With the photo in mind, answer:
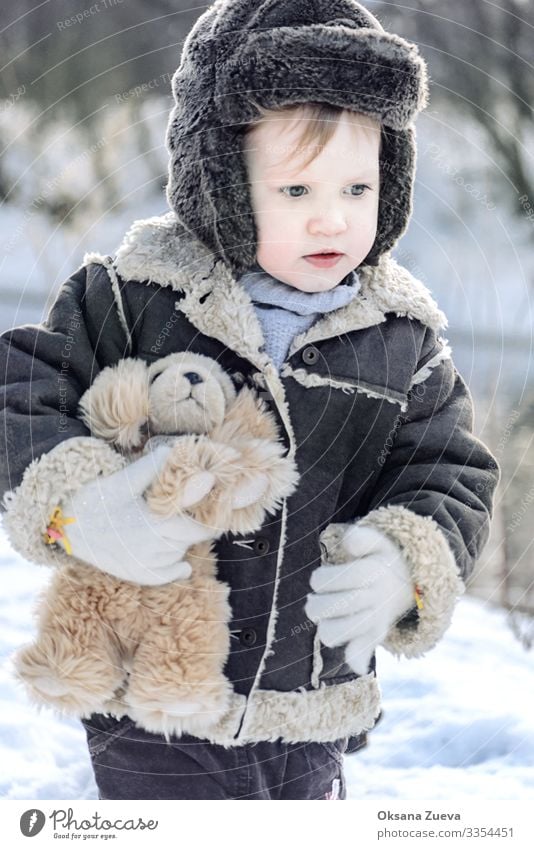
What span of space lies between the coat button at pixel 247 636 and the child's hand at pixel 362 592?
0.06m

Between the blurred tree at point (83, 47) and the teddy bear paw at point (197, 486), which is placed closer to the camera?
the teddy bear paw at point (197, 486)

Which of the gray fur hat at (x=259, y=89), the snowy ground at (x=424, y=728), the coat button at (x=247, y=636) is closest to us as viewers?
the gray fur hat at (x=259, y=89)

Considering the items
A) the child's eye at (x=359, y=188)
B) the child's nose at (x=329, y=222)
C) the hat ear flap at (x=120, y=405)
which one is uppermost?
the child's eye at (x=359, y=188)

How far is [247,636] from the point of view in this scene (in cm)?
90

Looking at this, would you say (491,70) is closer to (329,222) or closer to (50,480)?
(329,222)

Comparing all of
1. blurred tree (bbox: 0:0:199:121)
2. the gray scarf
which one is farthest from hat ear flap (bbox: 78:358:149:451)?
blurred tree (bbox: 0:0:199:121)

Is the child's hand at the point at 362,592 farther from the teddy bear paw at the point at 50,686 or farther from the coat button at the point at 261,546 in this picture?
the teddy bear paw at the point at 50,686

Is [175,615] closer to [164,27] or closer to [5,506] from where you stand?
[5,506]

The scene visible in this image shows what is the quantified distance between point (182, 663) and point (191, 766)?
0.41 feet

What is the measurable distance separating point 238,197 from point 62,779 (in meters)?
0.61

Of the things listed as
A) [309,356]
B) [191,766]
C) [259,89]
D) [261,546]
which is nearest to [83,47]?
[259,89]

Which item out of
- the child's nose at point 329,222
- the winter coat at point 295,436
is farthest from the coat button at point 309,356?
the child's nose at point 329,222

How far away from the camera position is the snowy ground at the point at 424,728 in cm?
100

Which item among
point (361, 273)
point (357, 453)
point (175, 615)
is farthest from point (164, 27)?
point (175, 615)
